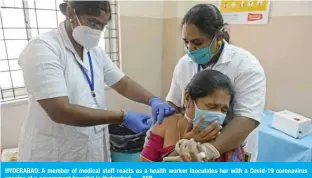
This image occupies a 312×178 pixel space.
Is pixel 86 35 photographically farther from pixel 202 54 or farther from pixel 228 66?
pixel 228 66

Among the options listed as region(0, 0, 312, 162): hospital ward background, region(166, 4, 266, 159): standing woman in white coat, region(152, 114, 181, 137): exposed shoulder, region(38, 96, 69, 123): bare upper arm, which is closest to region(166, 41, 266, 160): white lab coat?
region(166, 4, 266, 159): standing woman in white coat

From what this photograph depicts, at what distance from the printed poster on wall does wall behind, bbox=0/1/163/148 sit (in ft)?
2.68

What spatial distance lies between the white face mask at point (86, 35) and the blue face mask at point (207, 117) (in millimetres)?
628

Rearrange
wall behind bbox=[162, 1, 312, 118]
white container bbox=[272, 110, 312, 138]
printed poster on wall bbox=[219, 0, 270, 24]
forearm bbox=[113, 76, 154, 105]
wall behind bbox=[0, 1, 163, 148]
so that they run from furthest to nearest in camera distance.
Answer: wall behind bbox=[0, 1, 163, 148], printed poster on wall bbox=[219, 0, 270, 24], wall behind bbox=[162, 1, 312, 118], white container bbox=[272, 110, 312, 138], forearm bbox=[113, 76, 154, 105]

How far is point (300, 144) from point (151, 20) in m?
1.95

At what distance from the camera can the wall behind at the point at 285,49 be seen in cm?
197

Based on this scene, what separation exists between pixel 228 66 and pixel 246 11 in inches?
61.7

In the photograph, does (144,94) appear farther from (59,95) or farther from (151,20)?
(151,20)

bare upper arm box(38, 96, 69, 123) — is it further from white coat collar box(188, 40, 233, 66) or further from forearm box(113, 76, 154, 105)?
white coat collar box(188, 40, 233, 66)

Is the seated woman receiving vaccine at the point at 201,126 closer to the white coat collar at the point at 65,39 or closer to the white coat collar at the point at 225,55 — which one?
the white coat collar at the point at 225,55

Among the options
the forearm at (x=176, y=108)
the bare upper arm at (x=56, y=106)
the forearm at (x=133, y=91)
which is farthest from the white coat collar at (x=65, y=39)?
the forearm at (x=176, y=108)

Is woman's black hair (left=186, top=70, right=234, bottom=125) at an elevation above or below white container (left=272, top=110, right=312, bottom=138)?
above

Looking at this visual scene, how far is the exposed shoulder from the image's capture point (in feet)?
2.97

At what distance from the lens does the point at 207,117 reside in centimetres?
82
